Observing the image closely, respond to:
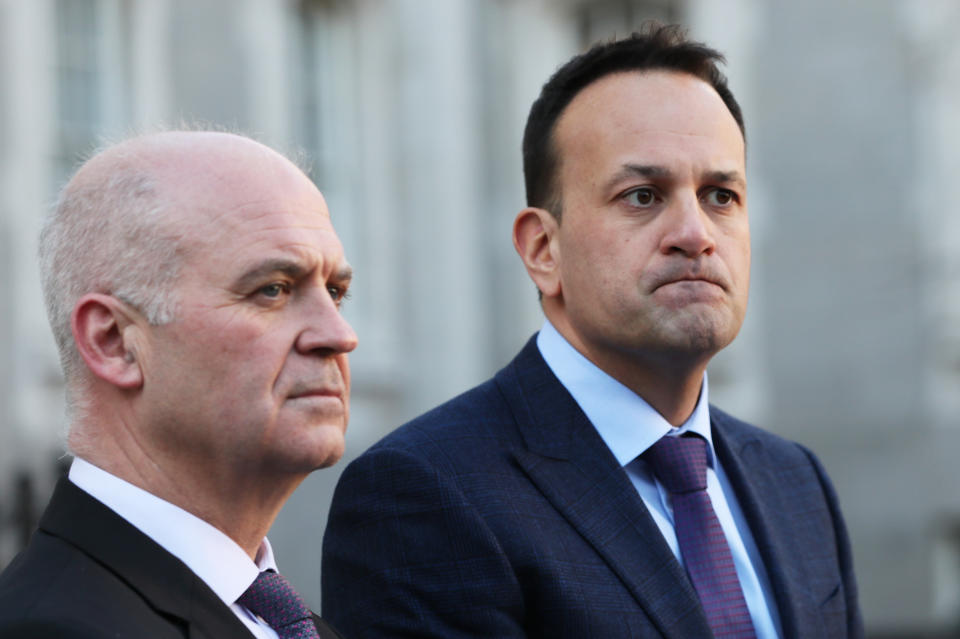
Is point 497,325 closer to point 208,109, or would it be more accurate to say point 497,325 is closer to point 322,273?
point 208,109

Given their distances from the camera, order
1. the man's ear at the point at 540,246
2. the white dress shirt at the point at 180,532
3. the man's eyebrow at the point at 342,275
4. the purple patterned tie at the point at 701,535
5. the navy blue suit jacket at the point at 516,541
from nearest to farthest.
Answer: the white dress shirt at the point at 180,532
the man's eyebrow at the point at 342,275
the navy blue suit jacket at the point at 516,541
the purple patterned tie at the point at 701,535
the man's ear at the point at 540,246

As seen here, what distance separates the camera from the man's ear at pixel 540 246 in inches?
118

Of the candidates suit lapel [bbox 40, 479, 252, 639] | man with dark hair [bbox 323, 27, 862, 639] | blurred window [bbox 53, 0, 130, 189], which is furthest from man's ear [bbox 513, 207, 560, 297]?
blurred window [bbox 53, 0, 130, 189]

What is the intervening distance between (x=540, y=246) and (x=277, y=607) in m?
1.18

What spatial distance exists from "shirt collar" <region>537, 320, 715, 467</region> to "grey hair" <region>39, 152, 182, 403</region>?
3.50 ft

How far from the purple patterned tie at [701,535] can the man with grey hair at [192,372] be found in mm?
849

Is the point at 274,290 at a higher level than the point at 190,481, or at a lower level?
higher

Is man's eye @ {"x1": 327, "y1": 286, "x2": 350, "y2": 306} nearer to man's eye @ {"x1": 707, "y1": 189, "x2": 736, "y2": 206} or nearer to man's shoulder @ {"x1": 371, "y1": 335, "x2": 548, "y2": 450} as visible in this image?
man's shoulder @ {"x1": 371, "y1": 335, "x2": 548, "y2": 450}

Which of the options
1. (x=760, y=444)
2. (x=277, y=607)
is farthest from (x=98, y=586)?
(x=760, y=444)

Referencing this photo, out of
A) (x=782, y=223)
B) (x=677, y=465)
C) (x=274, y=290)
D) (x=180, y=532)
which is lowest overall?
(x=180, y=532)

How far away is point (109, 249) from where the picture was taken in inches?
83.4

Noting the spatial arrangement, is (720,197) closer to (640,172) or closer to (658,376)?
(640,172)

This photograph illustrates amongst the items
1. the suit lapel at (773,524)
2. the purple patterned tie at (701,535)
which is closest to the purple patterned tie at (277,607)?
the purple patterned tie at (701,535)

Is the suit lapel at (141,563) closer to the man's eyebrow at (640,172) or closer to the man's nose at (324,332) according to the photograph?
the man's nose at (324,332)
